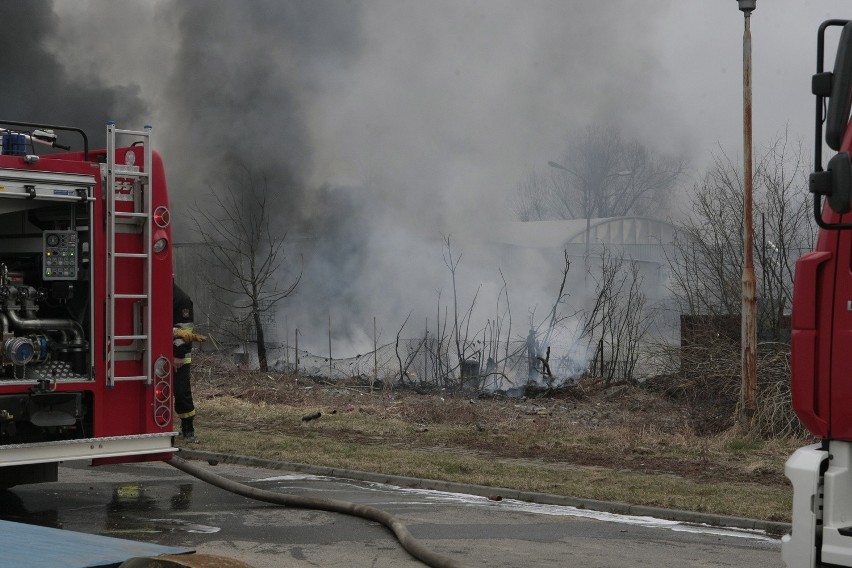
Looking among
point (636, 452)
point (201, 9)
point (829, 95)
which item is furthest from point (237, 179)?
point (829, 95)

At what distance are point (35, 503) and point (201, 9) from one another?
16.9 metres

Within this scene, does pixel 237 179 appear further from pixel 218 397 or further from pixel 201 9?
pixel 218 397

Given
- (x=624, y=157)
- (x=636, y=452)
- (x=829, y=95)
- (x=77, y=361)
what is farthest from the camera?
(x=624, y=157)

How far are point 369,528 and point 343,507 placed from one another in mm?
Answer: 391

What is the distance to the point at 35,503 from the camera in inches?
320

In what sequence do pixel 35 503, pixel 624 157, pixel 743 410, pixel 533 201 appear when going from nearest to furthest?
pixel 35 503, pixel 743 410, pixel 624 157, pixel 533 201

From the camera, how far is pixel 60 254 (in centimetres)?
732

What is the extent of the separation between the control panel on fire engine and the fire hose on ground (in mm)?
1586

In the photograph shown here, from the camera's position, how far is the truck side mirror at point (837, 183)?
3.76m

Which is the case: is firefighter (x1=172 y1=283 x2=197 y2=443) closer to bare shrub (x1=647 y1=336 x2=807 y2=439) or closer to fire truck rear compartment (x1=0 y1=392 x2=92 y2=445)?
fire truck rear compartment (x1=0 y1=392 x2=92 y2=445)

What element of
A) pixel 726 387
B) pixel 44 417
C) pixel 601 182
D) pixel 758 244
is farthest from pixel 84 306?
pixel 601 182

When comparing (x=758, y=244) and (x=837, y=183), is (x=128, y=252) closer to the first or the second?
(x=837, y=183)

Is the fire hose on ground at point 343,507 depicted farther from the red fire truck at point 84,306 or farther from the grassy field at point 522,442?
the grassy field at point 522,442

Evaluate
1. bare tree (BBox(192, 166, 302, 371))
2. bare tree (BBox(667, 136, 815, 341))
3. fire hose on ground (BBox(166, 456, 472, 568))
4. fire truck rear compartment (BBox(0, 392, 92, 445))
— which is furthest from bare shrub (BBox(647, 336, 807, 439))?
bare tree (BBox(192, 166, 302, 371))
